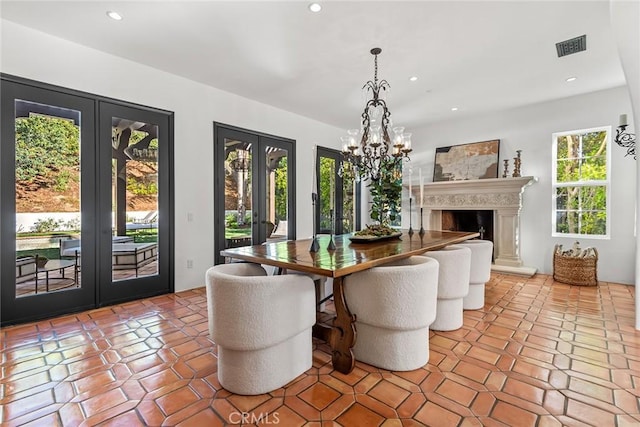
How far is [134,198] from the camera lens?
3.44 m

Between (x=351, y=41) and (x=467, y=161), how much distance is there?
140 inches

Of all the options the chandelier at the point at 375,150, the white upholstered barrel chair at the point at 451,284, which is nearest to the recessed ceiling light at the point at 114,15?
the chandelier at the point at 375,150

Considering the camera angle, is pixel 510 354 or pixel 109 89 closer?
pixel 510 354

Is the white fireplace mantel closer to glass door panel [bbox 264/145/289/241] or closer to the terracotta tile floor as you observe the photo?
the terracotta tile floor

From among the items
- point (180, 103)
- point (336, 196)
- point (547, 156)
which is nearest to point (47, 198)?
point (180, 103)

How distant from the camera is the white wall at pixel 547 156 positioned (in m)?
4.07

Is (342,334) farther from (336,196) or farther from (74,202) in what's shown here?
(336,196)

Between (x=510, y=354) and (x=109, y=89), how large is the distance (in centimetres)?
458

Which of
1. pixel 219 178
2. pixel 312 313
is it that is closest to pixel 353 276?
pixel 312 313

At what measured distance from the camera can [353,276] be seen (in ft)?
6.44

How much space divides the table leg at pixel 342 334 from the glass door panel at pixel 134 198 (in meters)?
2.71

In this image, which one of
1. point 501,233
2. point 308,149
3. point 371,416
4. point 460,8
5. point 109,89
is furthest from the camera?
point 308,149

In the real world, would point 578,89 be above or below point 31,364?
above

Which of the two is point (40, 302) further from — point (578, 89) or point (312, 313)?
point (578, 89)
